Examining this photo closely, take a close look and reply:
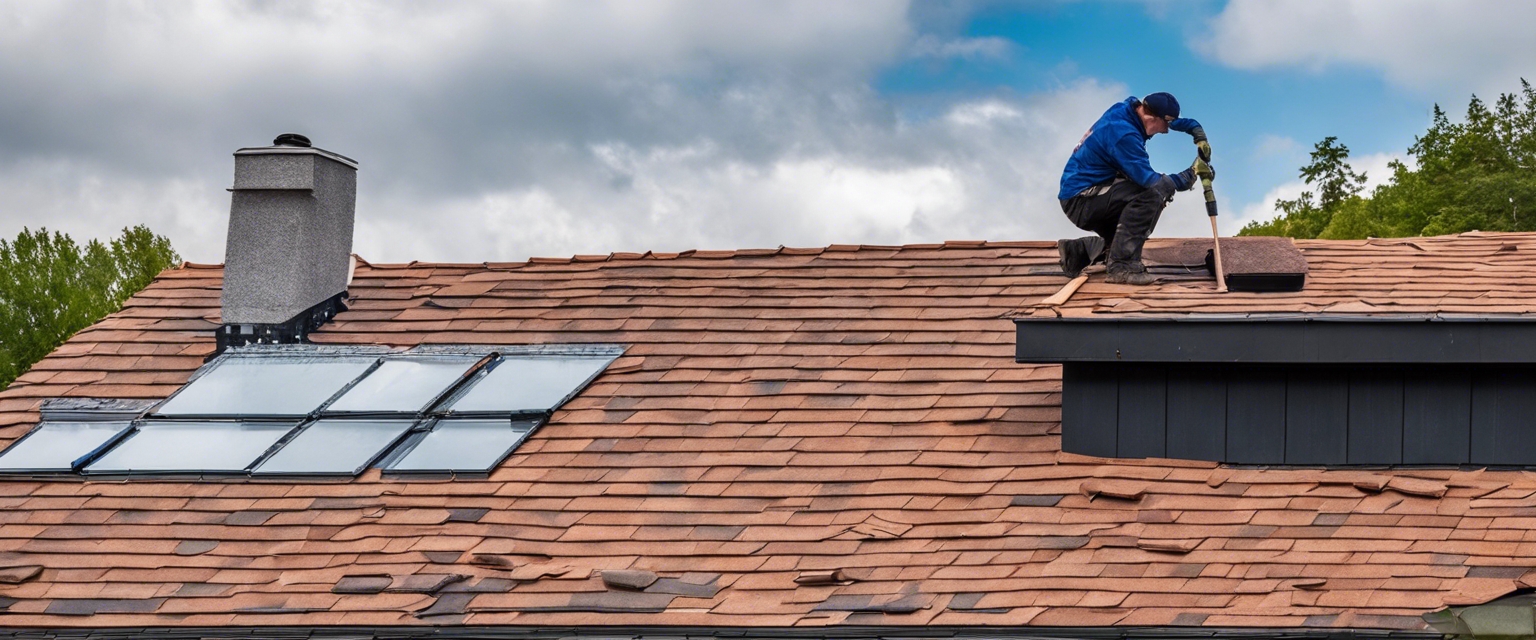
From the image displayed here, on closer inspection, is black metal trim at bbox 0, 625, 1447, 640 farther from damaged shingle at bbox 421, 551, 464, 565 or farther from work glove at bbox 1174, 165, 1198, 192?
work glove at bbox 1174, 165, 1198, 192

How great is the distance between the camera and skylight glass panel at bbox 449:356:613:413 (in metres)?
8.47

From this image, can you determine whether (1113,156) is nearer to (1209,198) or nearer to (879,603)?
(1209,198)

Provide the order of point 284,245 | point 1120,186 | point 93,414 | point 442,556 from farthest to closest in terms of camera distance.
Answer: point 284,245
point 1120,186
point 93,414
point 442,556

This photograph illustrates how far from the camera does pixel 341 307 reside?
10336 mm

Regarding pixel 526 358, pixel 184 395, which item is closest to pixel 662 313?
pixel 526 358

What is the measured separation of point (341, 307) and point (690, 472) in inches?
160

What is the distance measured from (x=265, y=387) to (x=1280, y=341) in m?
6.45

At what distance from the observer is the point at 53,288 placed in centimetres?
5078

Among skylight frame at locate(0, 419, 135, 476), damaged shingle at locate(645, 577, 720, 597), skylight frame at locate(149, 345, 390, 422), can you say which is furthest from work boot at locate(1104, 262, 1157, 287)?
skylight frame at locate(0, 419, 135, 476)

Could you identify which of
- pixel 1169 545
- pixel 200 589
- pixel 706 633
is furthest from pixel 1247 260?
pixel 200 589

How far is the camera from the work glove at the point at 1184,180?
9.06 meters

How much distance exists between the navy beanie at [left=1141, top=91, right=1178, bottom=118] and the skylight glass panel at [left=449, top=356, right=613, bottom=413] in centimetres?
404

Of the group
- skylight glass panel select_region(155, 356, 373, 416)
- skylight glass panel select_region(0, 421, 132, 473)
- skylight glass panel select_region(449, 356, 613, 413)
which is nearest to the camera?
skylight glass panel select_region(0, 421, 132, 473)

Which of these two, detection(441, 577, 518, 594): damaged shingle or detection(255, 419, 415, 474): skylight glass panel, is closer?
detection(441, 577, 518, 594): damaged shingle
